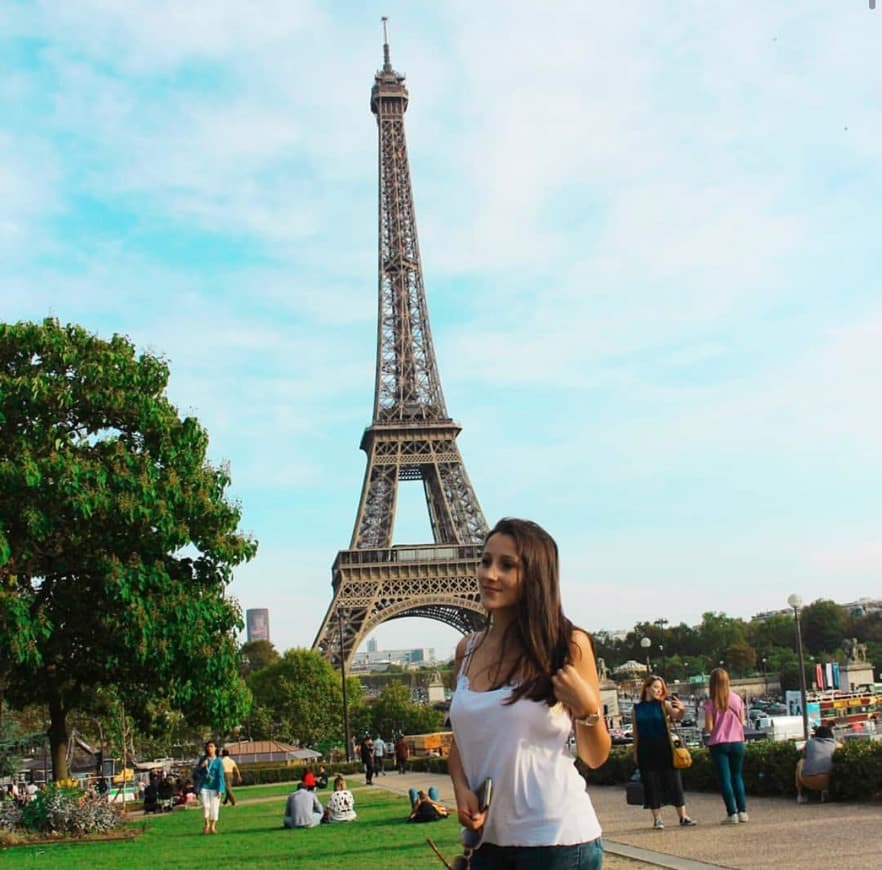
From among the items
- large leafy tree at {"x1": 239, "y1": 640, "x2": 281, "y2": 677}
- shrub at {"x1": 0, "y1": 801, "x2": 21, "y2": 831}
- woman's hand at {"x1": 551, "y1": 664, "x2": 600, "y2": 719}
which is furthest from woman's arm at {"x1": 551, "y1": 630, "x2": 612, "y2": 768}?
large leafy tree at {"x1": 239, "y1": 640, "x2": 281, "y2": 677}

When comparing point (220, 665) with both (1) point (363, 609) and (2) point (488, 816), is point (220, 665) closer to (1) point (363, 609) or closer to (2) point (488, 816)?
(2) point (488, 816)

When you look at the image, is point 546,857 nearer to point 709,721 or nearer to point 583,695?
point 583,695

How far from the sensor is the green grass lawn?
1323 centimetres

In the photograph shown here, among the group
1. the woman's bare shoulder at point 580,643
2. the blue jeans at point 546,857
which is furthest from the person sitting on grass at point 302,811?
the woman's bare shoulder at point 580,643

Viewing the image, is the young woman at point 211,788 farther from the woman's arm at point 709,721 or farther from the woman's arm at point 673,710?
the woman's arm at point 709,721

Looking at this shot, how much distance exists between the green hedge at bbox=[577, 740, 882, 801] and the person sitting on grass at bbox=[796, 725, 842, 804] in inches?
3.5

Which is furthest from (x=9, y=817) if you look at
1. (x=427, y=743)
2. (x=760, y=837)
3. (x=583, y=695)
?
(x=427, y=743)

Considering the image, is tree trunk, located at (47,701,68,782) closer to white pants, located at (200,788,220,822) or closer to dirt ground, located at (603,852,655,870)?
white pants, located at (200,788,220,822)

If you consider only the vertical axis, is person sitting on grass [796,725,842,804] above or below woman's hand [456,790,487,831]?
below

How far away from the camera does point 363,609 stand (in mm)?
68938

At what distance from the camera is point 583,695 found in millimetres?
4008


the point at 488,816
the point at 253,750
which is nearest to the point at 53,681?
the point at 488,816

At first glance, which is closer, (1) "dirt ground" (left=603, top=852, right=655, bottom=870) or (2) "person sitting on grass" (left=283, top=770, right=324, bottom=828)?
(1) "dirt ground" (left=603, top=852, right=655, bottom=870)

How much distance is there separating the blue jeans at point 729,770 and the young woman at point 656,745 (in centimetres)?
46
